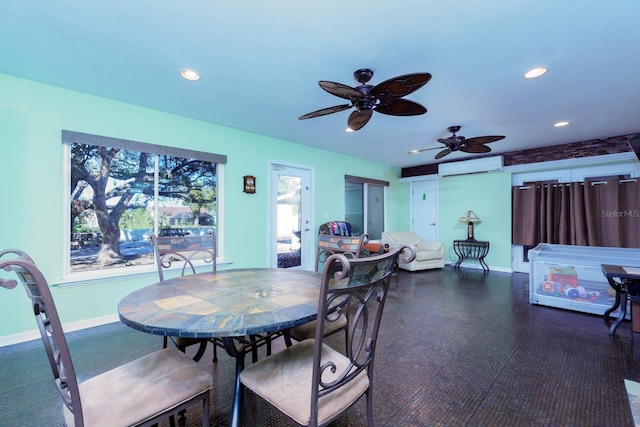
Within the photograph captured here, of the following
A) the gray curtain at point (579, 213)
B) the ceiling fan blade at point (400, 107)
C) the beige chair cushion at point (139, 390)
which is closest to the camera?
the beige chair cushion at point (139, 390)

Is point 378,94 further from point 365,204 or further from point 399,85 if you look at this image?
point 365,204

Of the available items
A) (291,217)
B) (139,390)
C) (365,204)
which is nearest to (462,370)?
(139,390)

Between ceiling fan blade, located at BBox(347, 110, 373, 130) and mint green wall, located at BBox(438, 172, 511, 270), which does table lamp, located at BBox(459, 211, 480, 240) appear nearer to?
mint green wall, located at BBox(438, 172, 511, 270)

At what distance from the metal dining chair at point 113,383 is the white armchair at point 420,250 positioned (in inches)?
195

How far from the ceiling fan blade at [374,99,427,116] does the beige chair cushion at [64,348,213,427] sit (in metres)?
2.27

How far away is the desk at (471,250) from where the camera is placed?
5.87 meters

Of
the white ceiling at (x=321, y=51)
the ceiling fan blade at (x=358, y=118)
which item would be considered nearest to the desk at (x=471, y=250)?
the white ceiling at (x=321, y=51)

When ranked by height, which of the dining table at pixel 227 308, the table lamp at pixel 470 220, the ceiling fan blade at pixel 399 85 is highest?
the ceiling fan blade at pixel 399 85

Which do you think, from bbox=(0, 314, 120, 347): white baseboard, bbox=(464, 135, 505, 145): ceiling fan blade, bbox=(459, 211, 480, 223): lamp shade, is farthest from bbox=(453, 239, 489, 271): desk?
bbox=(0, 314, 120, 347): white baseboard

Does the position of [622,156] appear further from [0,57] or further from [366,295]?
[0,57]

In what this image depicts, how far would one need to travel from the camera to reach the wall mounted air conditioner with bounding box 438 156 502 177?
5613 mm

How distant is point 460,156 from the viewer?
5977 mm

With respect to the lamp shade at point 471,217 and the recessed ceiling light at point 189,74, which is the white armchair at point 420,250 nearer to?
the lamp shade at point 471,217

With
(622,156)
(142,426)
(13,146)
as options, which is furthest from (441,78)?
(622,156)
